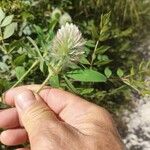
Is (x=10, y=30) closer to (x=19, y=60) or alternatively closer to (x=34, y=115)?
(x=19, y=60)

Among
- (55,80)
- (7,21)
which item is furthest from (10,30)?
(55,80)

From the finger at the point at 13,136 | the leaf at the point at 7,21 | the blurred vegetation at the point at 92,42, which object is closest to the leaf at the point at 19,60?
the blurred vegetation at the point at 92,42

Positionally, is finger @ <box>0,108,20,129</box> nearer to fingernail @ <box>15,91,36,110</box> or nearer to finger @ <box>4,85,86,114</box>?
finger @ <box>4,85,86,114</box>

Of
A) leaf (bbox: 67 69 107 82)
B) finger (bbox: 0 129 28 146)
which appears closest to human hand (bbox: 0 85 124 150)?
finger (bbox: 0 129 28 146)

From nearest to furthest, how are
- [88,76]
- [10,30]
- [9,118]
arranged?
1. [88,76]
2. [10,30]
3. [9,118]

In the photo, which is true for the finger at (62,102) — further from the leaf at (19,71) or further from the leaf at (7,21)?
the leaf at (7,21)

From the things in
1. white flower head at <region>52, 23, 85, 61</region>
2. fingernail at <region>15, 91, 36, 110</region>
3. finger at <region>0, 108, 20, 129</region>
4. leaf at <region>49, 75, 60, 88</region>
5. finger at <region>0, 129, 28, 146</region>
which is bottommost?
finger at <region>0, 129, 28, 146</region>

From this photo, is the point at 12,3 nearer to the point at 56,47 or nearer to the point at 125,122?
the point at 56,47
